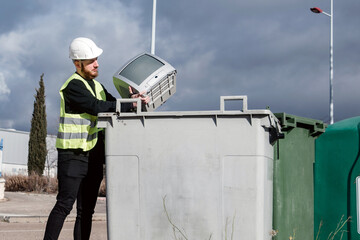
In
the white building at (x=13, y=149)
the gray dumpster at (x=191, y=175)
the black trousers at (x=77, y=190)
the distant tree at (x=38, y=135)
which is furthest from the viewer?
the white building at (x=13, y=149)

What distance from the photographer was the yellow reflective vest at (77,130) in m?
4.00

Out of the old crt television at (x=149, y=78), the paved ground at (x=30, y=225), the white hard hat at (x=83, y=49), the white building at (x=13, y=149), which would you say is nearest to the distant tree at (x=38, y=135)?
the paved ground at (x=30, y=225)

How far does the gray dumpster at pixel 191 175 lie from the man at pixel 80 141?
26cm

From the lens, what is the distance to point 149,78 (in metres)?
4.60

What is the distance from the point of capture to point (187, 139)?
3.73 m

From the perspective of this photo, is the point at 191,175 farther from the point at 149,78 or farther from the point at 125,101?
the point at 149,78

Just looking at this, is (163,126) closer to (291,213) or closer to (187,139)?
(187,139)

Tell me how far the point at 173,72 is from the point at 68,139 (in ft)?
3.95

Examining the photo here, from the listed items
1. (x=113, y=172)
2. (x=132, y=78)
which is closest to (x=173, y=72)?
(x=132, y=78)

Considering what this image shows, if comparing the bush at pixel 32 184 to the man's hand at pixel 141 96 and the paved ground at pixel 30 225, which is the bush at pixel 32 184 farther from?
the man's hand at pixel 141 96

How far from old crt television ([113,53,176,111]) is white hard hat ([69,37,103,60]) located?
50 cm

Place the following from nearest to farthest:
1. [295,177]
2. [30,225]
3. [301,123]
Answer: [295,177] → [301,123] → [30,225]

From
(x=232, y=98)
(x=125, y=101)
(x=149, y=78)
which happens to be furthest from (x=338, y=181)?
(x=125, y=101)

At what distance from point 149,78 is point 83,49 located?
681 millimetres
